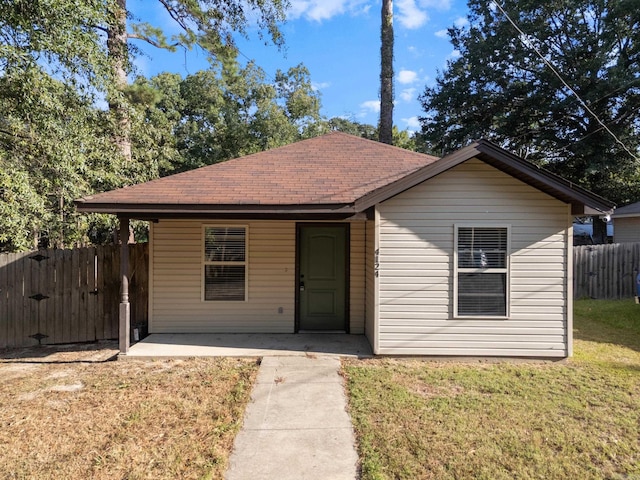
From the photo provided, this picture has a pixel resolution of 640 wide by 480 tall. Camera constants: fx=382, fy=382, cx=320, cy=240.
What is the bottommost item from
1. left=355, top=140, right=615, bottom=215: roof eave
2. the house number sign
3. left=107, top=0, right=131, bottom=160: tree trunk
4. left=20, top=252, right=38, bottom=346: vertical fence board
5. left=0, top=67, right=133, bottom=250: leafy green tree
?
left=20, top=252, right=38, bottom=346: vertical fence board

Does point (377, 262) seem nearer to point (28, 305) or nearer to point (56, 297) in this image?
point (56, 297)

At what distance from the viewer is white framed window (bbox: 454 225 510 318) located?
19.1 ft

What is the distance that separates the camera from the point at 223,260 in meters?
7.24

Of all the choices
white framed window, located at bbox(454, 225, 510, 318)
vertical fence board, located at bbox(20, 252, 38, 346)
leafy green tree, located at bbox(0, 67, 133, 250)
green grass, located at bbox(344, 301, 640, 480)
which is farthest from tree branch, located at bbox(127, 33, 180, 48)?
green grass, located at bbox(344, 301, 640, 480)

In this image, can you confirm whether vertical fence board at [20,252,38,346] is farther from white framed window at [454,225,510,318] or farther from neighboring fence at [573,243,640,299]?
neighboring fence at [573,243,640,299]

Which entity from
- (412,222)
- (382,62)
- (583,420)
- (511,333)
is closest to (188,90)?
(382,62)

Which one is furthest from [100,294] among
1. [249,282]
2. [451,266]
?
[451,266]

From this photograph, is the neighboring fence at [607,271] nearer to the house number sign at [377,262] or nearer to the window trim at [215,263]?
the house number sign at [377,262]

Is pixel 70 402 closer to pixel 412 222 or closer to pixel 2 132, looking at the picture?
pixel 412 222

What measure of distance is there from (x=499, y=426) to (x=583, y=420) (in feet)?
3.16

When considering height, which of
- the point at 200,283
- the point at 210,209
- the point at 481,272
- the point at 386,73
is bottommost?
the point at 200,283

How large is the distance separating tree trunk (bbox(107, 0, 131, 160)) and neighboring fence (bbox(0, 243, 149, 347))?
9.98 ft

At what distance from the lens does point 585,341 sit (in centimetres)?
700

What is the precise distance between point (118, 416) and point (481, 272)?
5124 mm
